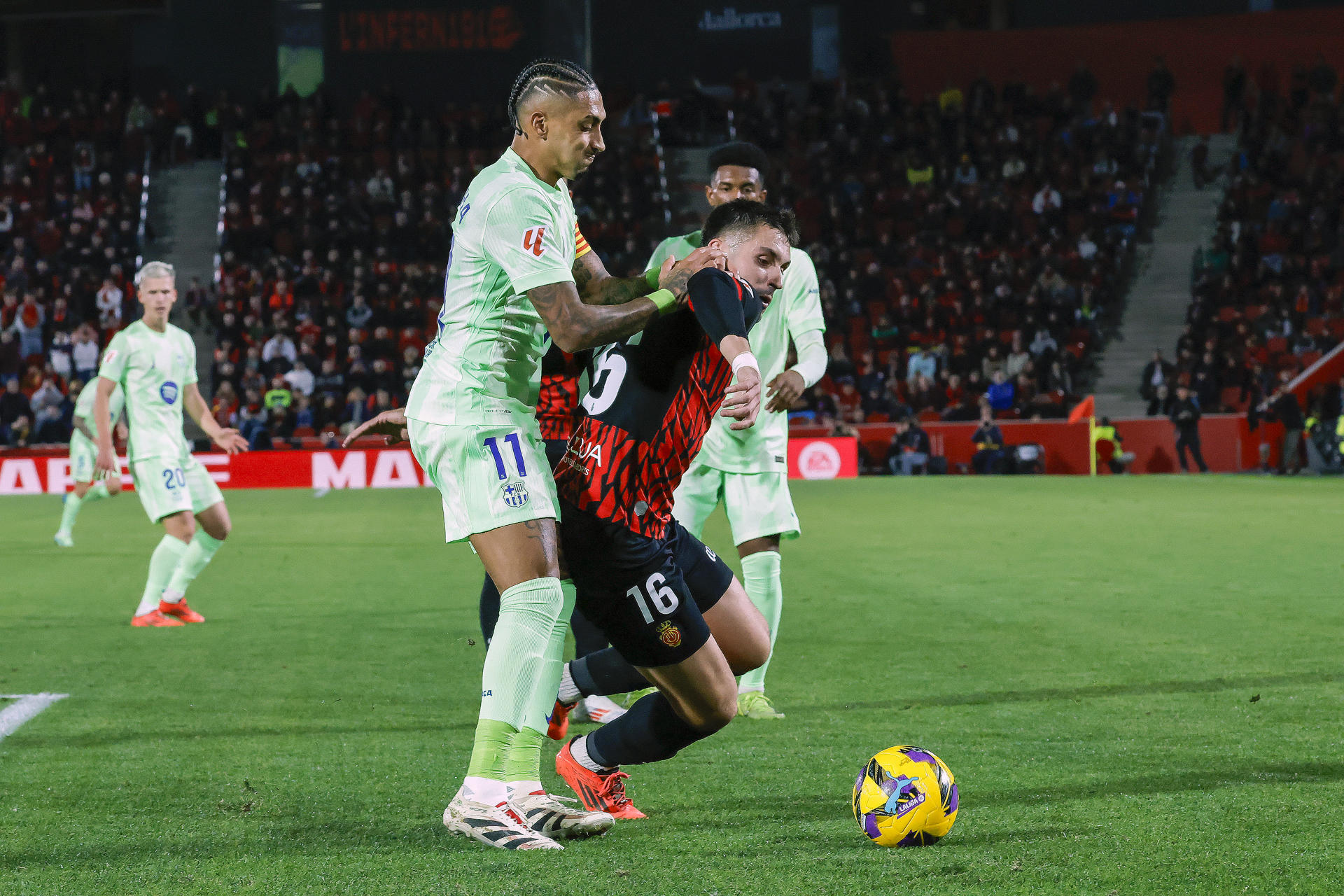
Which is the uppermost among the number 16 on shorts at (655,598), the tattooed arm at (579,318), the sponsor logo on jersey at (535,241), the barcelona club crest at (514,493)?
the sponsor logo on jersey at (535,241)

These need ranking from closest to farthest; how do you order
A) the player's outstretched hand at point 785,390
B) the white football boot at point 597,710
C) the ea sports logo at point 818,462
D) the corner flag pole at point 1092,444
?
the player's outstretched hand at point 785,390 → the white football boot at point 597,710 → the ea sports logo at point 818,462 → the corner flag pole at point 1092,444

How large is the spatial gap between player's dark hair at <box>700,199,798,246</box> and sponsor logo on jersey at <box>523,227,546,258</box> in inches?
26.2

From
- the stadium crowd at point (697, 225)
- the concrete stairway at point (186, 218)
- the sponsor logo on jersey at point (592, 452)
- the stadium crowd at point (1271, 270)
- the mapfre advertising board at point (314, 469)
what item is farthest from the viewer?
the concrete stairway at point (186, 218)


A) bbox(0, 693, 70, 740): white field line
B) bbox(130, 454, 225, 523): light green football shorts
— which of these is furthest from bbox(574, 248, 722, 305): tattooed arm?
bbox(130, 454, 225, 523): light green football shorts

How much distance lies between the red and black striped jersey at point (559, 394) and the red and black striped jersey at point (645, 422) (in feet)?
0.54

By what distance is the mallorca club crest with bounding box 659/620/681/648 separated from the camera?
3.60 m

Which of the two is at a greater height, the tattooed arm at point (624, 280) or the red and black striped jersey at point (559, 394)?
the tattooed arm at point (624, 280)

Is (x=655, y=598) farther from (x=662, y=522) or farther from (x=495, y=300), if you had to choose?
(x=495, y=300)

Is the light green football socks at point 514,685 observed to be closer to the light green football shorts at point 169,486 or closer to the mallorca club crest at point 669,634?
the mallorca club crest at point 669,634

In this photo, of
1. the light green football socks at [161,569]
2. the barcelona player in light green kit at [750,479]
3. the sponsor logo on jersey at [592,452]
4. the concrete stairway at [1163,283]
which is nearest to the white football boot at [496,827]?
the sponsor logo on jersey at [592,452]

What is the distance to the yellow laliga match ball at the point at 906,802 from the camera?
3531 mm

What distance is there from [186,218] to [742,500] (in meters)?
29.0

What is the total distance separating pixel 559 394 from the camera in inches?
159

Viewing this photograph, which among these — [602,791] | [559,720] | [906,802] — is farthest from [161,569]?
[906,802]
